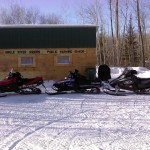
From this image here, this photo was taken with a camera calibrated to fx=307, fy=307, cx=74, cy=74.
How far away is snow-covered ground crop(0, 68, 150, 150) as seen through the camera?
465cm

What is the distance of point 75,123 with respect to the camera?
5969mm

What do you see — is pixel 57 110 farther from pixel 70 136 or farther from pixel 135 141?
pixel 135 141

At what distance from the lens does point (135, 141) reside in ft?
15.6

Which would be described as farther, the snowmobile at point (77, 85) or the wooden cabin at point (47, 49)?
the wooden cabin at point (47, 49)

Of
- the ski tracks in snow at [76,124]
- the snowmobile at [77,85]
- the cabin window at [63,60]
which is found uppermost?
the cabin window at [63,60]

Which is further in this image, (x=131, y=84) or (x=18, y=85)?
(x=18, y=85)

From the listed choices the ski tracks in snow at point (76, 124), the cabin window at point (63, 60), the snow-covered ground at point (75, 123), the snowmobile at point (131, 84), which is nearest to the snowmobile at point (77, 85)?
the snowmobile at point (131, 84)

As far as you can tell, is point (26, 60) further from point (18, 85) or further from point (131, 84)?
point (131, 84)

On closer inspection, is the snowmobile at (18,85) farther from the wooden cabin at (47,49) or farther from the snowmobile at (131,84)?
the wooden cabin at (47,49)

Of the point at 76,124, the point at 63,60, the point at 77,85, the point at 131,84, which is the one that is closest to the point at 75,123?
the point at 76,124

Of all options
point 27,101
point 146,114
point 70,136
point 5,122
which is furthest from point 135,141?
point 27,101

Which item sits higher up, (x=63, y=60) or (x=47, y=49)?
(x=47, y=49)

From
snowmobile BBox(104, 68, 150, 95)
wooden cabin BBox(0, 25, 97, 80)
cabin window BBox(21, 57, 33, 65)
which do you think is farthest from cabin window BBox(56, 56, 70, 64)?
snowmobile BBox(104, 68, 150, 95)

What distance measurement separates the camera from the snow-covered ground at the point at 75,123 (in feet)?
15.3
